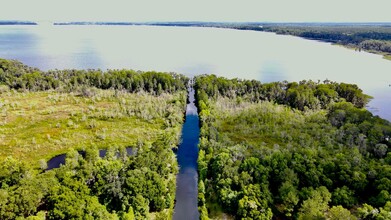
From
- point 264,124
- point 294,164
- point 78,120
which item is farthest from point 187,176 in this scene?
point 78,120

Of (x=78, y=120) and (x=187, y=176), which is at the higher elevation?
(x=78, y=120)

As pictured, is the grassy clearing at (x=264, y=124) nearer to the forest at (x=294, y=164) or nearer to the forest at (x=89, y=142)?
the forest at (x=294, y=164)

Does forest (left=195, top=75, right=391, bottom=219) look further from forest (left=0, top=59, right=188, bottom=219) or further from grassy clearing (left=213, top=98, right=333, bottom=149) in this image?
forest (left=0, top=59, right=188, bottom=219)

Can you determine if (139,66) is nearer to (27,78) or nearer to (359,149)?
(27,78)

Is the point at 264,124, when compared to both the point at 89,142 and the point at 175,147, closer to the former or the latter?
the point at 175,147

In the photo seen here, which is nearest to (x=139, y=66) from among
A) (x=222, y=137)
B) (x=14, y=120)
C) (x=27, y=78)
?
(x=27, y=78)
